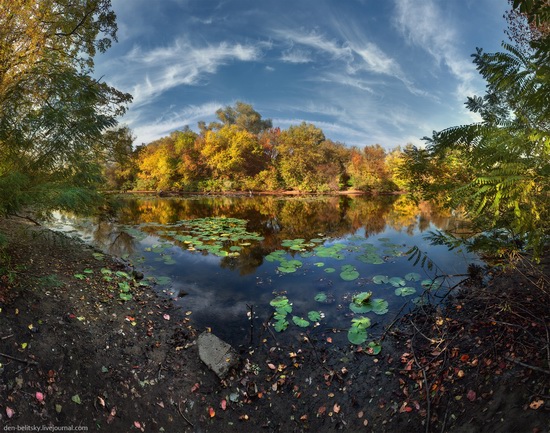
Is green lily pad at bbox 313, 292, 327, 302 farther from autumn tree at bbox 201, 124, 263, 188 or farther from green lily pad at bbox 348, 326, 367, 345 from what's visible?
autumn tree at bbox 201, 124, 263, 188

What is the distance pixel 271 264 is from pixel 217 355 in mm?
4106

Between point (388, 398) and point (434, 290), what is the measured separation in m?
3.16

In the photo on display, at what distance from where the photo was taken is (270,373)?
12.0ft

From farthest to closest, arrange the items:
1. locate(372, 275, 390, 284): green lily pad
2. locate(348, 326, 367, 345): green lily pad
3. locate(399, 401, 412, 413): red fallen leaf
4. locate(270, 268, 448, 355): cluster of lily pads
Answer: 1. locate(372, 275, 390, 284): green lily pad
2. locate(270, 268, 448, 355): cluster of lily pads
3. locate(348, 326, 367, 345): green lily pad
4. locate(399, 401, 412, 413): red fallen leaf

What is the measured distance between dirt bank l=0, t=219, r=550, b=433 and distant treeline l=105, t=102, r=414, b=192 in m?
34.5

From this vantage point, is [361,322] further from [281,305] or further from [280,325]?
[281,305]

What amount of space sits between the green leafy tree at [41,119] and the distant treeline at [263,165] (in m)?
32.0

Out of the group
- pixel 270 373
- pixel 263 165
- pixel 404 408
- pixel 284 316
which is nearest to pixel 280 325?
pixel 284 316

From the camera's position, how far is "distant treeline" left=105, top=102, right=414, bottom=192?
38.1 meters

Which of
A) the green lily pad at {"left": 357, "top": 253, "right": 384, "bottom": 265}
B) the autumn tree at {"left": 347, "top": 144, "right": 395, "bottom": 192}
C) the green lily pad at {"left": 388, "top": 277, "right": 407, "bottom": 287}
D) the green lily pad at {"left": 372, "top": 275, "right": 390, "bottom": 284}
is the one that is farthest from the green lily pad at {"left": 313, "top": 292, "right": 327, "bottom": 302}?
the autumn tree at {"left": 347, "top": 144, "right": 395, "bottom": 192}

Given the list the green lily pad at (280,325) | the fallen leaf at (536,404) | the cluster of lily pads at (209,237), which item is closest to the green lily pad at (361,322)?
the green lily pad at (280,325)

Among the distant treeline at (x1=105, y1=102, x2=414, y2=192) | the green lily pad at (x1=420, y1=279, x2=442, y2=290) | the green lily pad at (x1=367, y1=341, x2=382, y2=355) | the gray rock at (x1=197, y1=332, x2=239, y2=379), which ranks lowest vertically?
the gray rock at (x1=197, y1=332, x2=239, y2=379)

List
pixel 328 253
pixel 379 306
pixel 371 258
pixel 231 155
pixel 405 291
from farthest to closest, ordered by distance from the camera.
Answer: pixel 231 155 → pixel 328 253 → pixel 371 258 → pixel 405 291 → pixel 379 306

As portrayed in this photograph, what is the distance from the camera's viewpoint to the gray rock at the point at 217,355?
3567mm
